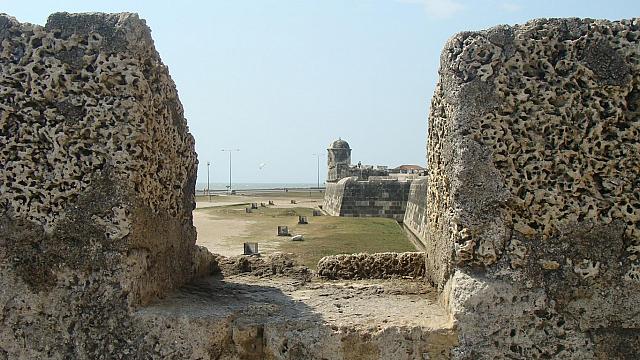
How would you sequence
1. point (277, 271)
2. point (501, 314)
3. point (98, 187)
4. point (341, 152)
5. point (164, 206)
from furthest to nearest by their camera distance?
point (341, 152) → point (277, 271) → point (164, 206) → point (98, 187) → point (501, 314)

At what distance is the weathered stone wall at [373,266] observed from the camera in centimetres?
462

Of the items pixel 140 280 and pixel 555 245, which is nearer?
pixel 555 245

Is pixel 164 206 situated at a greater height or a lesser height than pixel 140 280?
greater

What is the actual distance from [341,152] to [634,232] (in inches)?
1571

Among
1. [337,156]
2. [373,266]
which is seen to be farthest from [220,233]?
[337,156]

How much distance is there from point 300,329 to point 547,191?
1391mm

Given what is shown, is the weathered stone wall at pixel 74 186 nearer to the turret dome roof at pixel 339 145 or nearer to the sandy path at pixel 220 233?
the sandy path at pixel 220 233

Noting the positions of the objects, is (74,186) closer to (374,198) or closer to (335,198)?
(374,198)

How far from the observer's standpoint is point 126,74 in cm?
337

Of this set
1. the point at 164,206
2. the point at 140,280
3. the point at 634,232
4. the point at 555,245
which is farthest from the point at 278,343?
the point at 634,232

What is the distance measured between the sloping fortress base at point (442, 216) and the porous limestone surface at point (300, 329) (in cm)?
1

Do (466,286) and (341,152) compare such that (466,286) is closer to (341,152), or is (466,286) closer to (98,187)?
(98,187)

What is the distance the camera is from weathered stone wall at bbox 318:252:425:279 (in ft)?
15.1

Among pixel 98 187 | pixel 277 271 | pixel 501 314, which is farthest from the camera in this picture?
pixel 277 271
